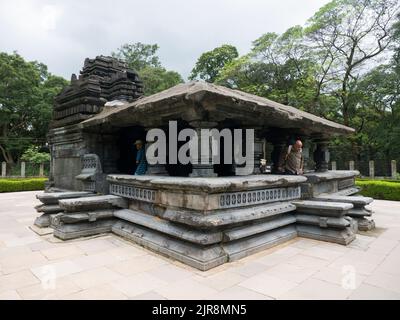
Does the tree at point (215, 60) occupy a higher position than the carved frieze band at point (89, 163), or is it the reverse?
the tree at point (215, 60)

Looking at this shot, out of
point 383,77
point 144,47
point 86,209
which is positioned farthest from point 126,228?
point 144,47

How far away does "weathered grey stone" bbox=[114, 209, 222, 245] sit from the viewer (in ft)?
11.6

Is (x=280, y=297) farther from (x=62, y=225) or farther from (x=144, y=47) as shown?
(x=144, y=47)

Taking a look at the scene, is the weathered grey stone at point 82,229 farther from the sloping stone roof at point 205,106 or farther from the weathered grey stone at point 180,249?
the sloping stone roof at point 205,106

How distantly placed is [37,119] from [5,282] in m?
27.8

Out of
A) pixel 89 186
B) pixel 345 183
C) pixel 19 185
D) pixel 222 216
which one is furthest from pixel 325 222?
pixel 19 185

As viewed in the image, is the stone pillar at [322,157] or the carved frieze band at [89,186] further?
the stone pillar at [322,157]

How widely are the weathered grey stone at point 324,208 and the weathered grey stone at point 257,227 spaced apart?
0.25m

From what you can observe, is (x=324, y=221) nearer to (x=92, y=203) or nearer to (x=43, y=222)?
(x=92, y=203)

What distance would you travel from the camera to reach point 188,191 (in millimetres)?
3820

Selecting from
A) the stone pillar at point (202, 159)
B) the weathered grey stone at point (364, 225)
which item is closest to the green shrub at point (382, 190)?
the weathered grey stone at point (364, 225)

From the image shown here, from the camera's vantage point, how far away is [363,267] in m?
3.49

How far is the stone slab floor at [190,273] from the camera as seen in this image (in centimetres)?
276

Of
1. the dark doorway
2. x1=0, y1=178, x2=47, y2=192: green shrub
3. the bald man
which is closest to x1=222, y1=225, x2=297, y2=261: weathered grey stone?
the bald man
